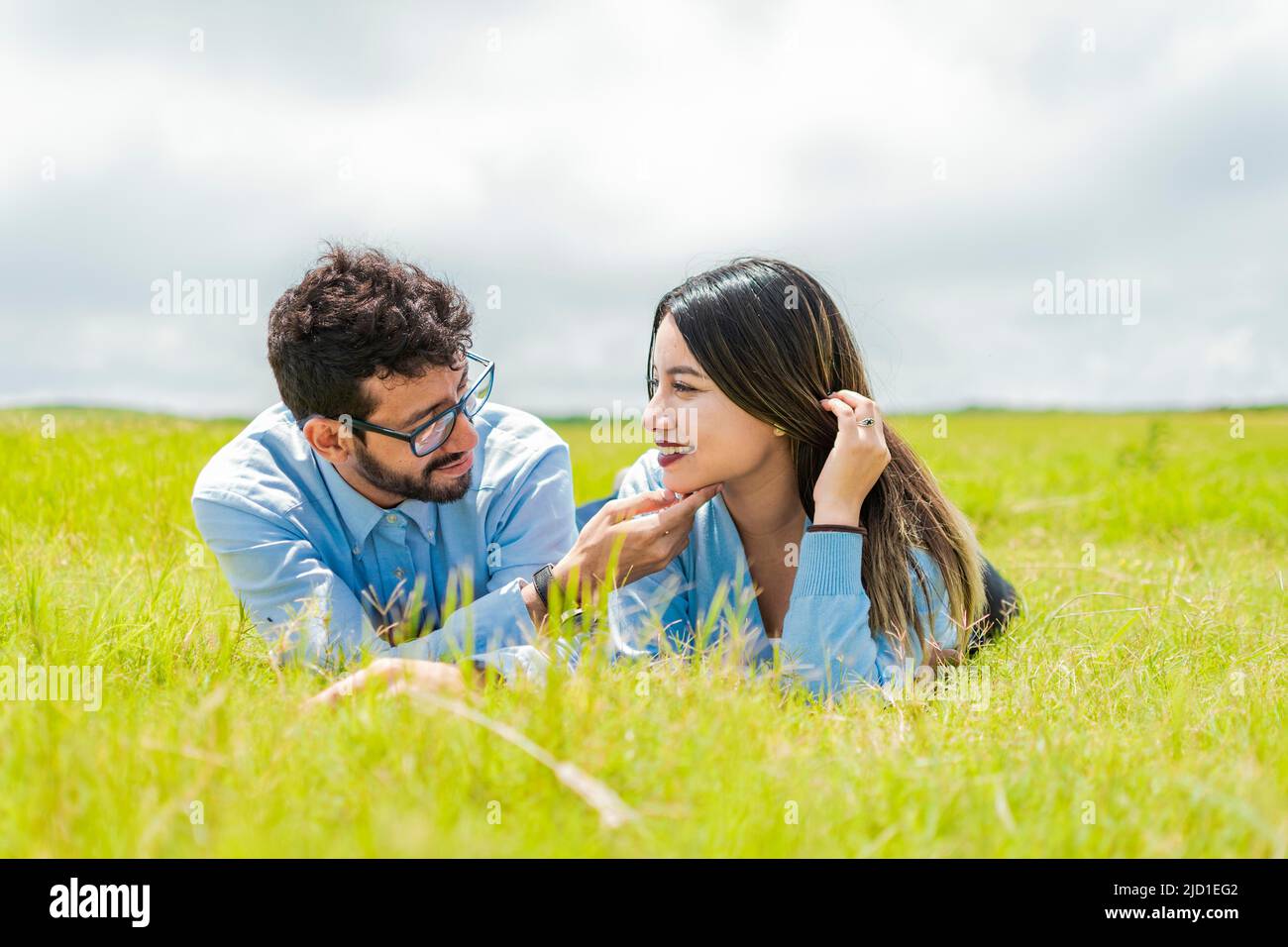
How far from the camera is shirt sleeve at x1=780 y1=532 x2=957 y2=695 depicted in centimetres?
353

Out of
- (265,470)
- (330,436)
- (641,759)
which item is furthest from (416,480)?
(641,759)

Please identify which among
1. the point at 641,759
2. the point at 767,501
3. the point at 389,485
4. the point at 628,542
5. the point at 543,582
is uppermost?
the point at 389,485

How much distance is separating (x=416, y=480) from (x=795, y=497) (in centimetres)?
160

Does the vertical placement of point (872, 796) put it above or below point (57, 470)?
below

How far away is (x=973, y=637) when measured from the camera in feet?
14.3

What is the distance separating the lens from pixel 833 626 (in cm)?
358

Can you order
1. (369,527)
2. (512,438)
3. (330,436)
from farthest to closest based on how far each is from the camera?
(512,438)
(369,527)
(330,436)

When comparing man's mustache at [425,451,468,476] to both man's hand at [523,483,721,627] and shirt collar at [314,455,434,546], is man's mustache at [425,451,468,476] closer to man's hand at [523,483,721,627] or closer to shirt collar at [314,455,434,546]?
shirt collar at [314,455,434,546]

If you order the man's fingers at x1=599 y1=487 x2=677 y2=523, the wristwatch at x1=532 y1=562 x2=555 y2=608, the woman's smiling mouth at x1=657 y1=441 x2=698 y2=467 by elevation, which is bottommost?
the wristwatch at x1=532 y1=562 x2=555 y2=608

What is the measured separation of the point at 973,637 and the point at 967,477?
6036 mm

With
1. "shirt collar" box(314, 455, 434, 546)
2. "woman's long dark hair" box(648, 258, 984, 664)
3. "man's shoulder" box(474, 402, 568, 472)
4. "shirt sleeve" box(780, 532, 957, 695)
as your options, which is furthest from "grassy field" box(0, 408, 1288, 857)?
"man's shoulder" box(474, 402, 568, 472)

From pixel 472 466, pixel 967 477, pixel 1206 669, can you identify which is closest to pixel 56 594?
pixel 472 466

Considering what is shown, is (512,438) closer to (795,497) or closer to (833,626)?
(795,497)
